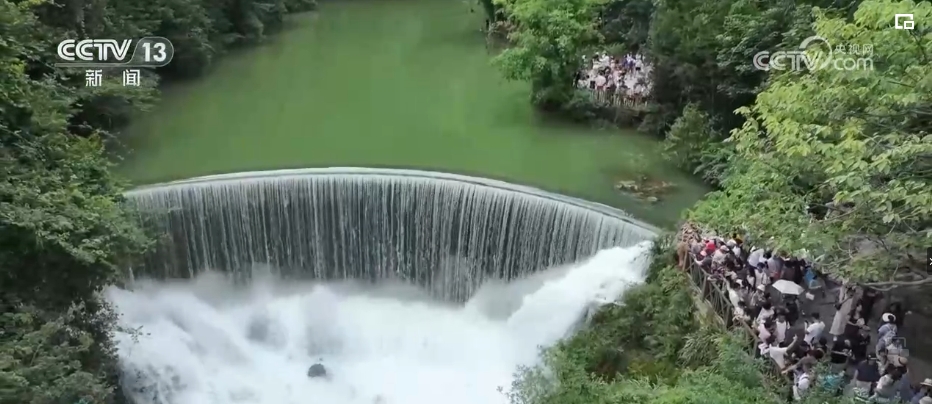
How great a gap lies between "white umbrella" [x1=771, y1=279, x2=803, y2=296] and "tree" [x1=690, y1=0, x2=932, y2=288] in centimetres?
99

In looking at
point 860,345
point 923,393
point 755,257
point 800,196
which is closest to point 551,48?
point 755,257

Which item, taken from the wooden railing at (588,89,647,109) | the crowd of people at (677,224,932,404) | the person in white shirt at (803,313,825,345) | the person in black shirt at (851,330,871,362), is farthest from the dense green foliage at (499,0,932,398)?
the wooden railing at (588,89,647,109)

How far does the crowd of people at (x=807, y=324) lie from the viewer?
6.55 metres

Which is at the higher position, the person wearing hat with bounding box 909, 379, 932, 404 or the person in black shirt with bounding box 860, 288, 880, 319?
the person in black shirt with bounding box 860, 288, 880, 319

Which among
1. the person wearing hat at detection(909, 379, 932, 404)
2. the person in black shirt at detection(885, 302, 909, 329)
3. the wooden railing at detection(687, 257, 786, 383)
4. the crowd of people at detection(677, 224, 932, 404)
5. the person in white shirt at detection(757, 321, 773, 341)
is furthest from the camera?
the person in black shirt at detection(885, 302, 909, 329)

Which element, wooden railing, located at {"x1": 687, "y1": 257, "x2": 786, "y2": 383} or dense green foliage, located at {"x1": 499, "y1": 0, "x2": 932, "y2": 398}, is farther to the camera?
wooden railing, located at {"x1": 687, "y1": 257, "x2": 786, "y2": 383}

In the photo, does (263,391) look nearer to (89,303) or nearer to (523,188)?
(89,303)

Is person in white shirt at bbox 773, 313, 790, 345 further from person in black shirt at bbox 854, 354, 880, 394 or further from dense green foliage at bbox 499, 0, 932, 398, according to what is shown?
person in black shirt at bbox 854, 354, 880, 394

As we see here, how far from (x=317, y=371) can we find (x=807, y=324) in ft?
19.1

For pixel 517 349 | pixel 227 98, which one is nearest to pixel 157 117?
pixel 227 98

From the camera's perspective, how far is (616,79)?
50.1ft

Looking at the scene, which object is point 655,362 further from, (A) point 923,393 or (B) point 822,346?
(A) point 923,393

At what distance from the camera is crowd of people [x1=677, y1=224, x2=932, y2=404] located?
21.5 ft

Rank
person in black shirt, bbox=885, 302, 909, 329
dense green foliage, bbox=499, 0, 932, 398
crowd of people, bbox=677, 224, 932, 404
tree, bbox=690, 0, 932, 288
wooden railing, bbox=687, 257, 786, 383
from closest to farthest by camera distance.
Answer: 1. tree, bbox=690, 0, 932, 288
2. dense green foliage, bbox=499, 0, 932, 398
3. crowd of people, bbox=677, 224, 932, 404
4. wooden railing, bbox=687, 257, 786, 383
5. person in black shirt, bbox=885, 302, 909, 329
